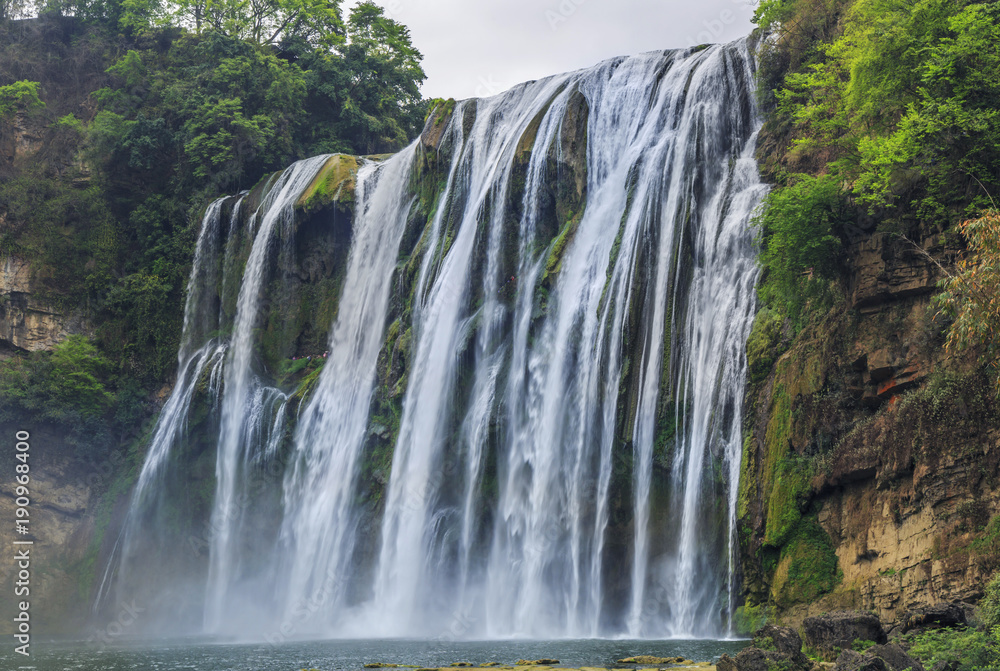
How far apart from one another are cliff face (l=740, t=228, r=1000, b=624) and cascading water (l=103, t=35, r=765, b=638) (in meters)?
1.14

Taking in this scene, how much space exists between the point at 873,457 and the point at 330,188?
24272 mm

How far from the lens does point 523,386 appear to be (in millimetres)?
24781

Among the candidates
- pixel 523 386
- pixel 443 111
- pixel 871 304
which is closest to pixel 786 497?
pixel 871 304

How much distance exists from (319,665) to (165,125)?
104ft

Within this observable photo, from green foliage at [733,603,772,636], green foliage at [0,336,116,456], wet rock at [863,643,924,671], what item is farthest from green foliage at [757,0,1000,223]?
green foliage at [0,336,116,456]

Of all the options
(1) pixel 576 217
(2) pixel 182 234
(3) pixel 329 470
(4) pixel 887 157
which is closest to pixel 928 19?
(4) pixel 887 157

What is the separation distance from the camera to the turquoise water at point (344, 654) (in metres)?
15.5

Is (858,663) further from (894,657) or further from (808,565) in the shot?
(808,565)

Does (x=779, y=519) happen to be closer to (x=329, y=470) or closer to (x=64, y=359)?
(x=329, y=470)

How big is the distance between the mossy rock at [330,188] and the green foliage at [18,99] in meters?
15.9

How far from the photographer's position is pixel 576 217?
1051 inches

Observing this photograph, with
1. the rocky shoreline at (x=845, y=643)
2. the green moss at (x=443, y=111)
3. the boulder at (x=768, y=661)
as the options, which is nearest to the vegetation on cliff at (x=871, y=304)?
the rocky shoreline at (x=845, y=643)

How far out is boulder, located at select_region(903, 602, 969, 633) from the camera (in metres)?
11.8

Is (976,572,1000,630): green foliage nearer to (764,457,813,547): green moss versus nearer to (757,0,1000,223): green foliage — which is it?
(764,457,813,547): green moss
